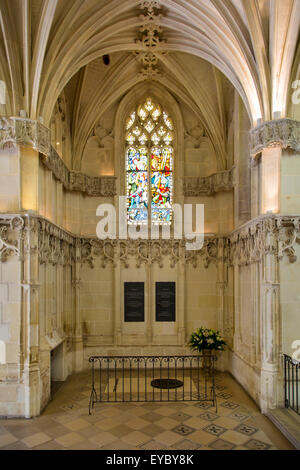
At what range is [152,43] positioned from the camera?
459 inches

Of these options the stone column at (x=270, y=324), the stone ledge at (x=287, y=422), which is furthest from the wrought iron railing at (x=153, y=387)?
the stone ledge at (x=287, y=422)

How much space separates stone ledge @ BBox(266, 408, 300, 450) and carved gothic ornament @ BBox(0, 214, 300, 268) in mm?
3172

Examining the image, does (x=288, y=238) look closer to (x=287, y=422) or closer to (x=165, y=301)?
(x=287, y=422)

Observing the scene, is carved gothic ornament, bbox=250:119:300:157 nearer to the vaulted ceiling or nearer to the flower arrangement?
the vaulted ceiling

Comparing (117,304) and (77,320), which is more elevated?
(117,304)

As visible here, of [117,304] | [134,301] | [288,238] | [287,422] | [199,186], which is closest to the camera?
[287,422]

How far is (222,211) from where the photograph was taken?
44.5 feet

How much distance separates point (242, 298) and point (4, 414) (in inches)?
266

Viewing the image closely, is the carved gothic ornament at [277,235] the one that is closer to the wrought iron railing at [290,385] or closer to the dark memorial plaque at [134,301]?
the wrought iron railing at [290,385]

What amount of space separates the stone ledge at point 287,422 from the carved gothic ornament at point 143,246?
3.17m

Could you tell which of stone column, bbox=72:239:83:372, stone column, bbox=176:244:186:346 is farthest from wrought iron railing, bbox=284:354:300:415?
stone column, bbox=72:239:83:372

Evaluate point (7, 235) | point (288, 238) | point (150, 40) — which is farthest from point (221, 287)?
point (150, 40)

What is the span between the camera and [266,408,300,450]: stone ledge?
6992 mm

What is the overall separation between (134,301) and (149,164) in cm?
471
